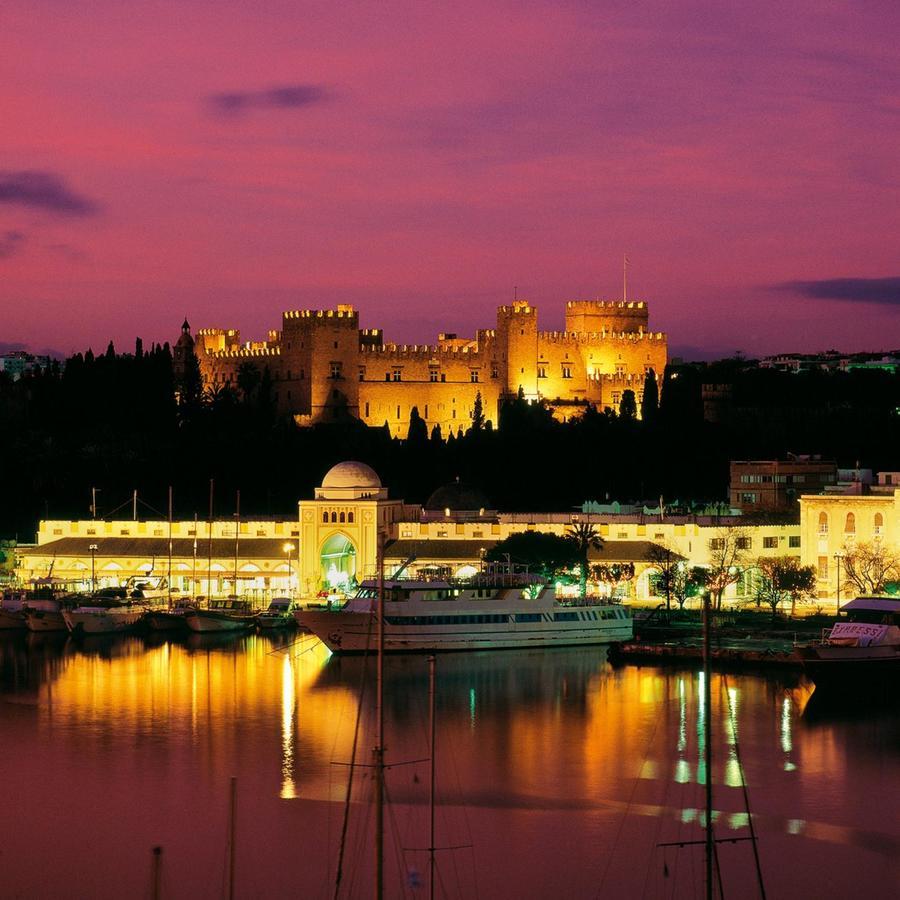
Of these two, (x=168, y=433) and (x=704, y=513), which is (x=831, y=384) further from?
(x=704, y=513)

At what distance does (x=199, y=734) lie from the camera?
39625 mm

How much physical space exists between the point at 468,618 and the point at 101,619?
11.8 metres

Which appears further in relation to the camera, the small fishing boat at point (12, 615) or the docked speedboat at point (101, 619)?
the small fishing boat at point (12, 615)

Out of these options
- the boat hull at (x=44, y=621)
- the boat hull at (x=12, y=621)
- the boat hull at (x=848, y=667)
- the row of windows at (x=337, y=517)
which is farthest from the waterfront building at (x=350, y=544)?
the boat hull at (x=848, y=667)

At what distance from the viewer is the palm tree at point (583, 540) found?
59781 millimetres

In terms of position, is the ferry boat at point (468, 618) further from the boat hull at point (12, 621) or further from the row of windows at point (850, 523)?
the boat hull at point (12, 621)

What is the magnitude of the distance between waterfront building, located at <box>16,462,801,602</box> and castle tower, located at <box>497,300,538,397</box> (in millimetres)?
25387

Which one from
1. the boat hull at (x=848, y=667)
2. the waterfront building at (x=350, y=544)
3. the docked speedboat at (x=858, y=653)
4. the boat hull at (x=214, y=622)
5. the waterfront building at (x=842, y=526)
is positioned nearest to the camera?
the boat hull at (x=848, y=667)

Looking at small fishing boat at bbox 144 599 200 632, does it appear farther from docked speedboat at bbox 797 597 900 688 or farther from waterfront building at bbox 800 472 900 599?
docked speedboat at bbox 797 597 900 688

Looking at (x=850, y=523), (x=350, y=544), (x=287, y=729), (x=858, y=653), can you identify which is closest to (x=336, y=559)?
(x=350, y=544)

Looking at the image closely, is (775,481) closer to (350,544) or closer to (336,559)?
(350,544)

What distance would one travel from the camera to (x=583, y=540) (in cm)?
6081

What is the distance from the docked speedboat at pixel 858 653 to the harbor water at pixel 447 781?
2.33 feet

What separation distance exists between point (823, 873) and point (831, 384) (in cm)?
9017
